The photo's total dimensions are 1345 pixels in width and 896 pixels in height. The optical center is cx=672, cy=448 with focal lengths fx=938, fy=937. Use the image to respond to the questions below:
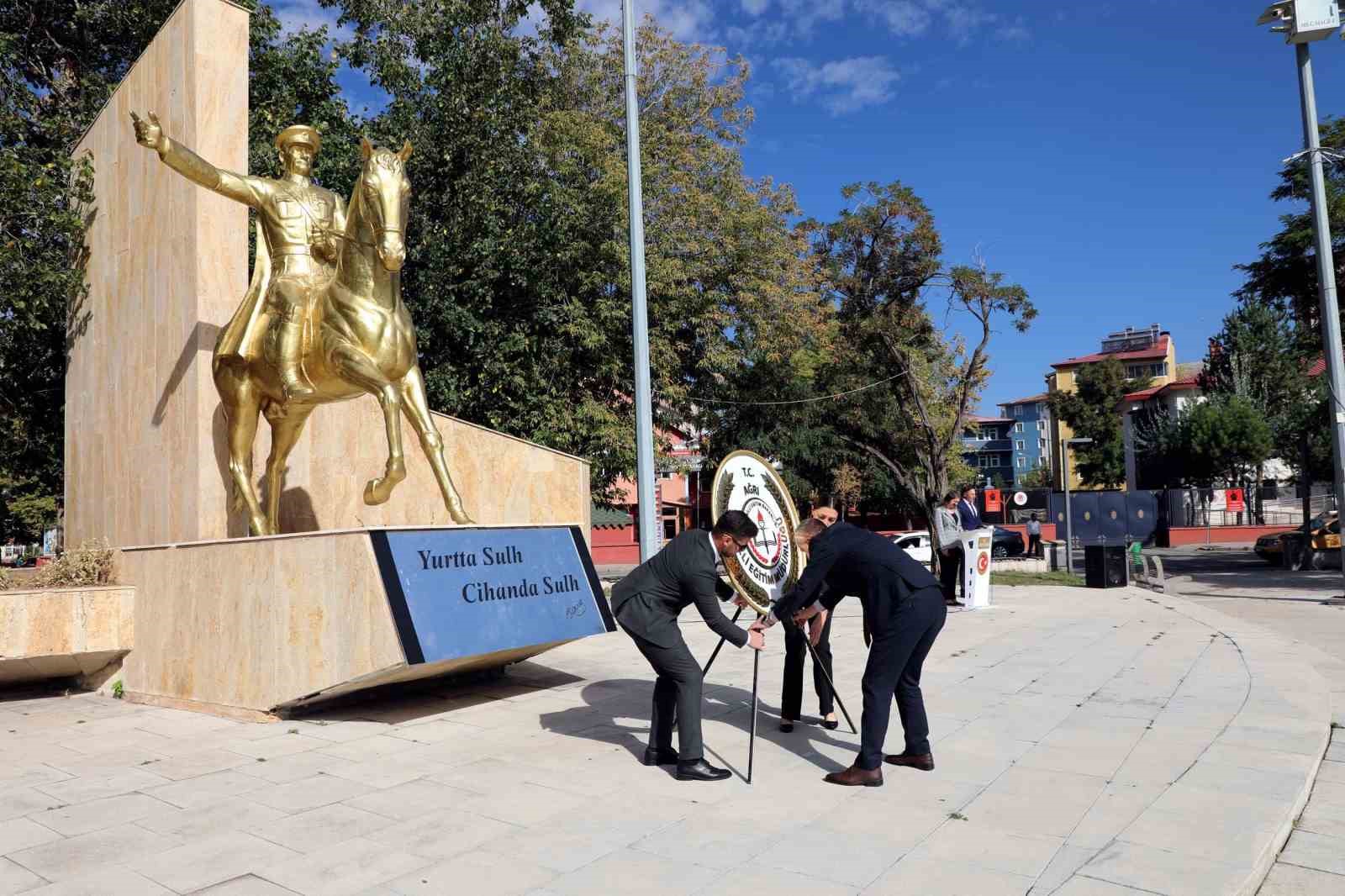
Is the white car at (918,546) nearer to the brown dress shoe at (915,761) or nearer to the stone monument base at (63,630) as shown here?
the stone monument base at (63,630)

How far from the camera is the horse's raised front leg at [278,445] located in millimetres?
9234

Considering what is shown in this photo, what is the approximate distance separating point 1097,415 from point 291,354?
64754mm

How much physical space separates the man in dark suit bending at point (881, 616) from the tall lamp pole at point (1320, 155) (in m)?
13.2

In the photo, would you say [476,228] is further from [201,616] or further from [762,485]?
[762,485]

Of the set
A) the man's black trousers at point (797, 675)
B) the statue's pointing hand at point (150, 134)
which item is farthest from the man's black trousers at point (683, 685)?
the statue's pointing hand at point (150, 134)

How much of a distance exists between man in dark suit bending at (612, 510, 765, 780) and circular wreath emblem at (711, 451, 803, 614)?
1.20 feet

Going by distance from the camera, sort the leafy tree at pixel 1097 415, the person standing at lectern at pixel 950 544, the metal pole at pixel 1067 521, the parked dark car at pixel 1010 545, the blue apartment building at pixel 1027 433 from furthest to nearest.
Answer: the blue apartment building at pixel 1027 433, the leafy tree at pixel 1097 415, the parked dark car at pixel 1010 545, the metal pole at pixel 1067 521, the person standing at lectern at pixel 950 544

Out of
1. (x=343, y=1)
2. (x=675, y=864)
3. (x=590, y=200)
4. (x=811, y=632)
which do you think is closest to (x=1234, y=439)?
(x=590, y=200)

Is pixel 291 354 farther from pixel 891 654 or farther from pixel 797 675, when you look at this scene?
pixel 891 654

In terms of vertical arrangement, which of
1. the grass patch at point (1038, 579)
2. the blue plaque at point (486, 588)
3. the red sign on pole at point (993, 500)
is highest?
the red sign on pole at point (993, 500)

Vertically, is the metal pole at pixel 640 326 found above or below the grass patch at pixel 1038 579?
above

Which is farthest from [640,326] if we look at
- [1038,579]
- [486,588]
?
[1038,579]

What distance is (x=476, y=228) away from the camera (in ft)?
64.5

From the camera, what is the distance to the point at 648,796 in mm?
5191
